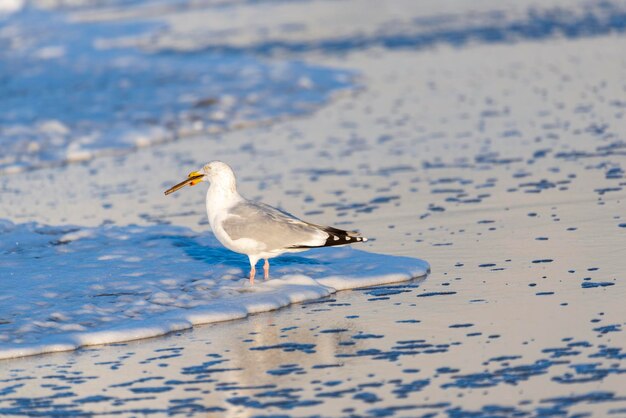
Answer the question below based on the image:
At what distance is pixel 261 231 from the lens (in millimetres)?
8312

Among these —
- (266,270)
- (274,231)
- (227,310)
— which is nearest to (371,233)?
(266,270)

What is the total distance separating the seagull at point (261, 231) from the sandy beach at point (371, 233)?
349 mm

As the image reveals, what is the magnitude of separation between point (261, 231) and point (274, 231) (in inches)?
3.7

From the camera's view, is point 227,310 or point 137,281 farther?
point 137,281

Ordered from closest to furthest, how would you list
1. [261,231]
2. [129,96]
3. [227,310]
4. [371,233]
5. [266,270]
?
[227,310] → [261,231] → [266,270] → [371,233] → [129,96]

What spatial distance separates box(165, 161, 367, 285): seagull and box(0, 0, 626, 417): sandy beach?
35cm

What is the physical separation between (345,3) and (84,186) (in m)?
26.4

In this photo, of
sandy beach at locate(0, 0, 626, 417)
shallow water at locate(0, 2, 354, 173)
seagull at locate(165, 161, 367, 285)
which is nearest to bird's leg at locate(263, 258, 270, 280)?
seagull at locate(165, 161, 367, 285)

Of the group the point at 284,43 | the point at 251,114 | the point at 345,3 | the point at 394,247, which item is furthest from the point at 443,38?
the point at 394,247

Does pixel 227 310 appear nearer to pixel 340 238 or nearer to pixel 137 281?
pixel 340 238

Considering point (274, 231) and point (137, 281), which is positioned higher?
point (274, 231)

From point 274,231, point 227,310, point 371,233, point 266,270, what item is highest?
point 274,231

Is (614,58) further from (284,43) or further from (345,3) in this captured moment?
(345,3)

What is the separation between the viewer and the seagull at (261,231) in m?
8.23
